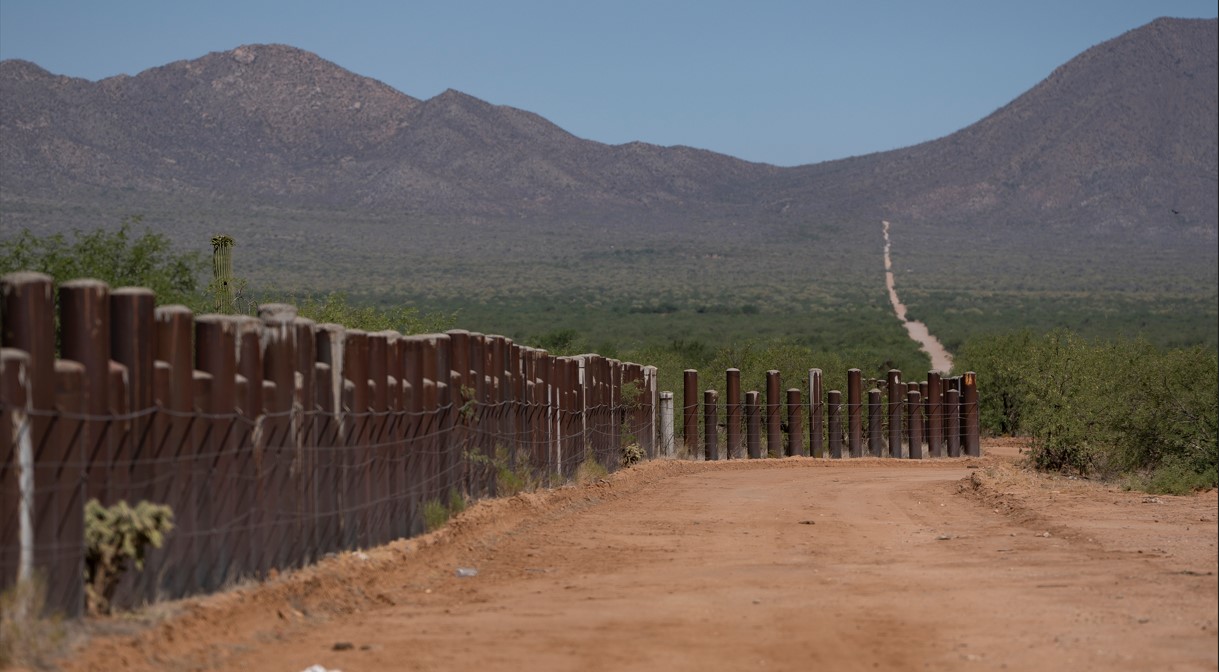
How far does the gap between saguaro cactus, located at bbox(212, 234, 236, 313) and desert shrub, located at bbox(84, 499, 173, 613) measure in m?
12.7

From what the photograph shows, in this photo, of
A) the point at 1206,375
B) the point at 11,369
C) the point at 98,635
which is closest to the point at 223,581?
the point at 98,635

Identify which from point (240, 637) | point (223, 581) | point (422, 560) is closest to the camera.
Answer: point (240, 637)

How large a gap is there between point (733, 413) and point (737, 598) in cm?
2369

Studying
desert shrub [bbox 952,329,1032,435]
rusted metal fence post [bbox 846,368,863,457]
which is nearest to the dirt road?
desert shrub [bbox 952,329,1032,435]

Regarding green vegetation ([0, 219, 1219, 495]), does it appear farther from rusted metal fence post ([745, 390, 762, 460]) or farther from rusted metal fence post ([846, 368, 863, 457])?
rusted metal fence post ([745, 390, 762, 460])

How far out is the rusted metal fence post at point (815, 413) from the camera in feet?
121

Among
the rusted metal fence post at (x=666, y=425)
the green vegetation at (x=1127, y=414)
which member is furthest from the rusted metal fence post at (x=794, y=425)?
the green vegetation at (x=1127, y=414)

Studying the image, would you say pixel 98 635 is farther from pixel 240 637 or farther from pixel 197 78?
pixel 197 78

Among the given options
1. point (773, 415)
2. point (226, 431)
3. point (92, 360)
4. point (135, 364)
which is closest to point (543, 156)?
point (773, 415)

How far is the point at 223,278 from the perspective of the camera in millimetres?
24219

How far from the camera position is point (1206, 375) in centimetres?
2384

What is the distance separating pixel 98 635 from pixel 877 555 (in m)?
8.25

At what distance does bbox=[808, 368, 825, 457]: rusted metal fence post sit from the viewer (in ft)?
121

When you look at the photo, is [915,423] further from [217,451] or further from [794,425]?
[217,451]
